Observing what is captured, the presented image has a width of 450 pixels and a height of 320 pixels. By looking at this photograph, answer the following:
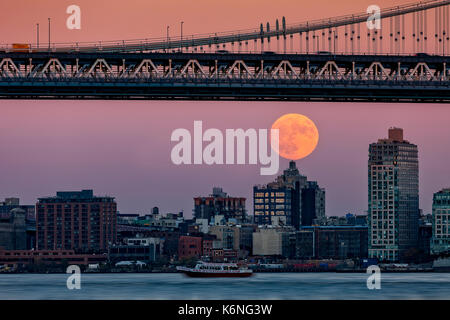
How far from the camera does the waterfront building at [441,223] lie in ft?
581

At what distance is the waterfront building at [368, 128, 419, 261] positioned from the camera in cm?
18412

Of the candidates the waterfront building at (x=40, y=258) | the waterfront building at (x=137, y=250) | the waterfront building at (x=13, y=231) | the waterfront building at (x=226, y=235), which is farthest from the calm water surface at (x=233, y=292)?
the waterfront building at (x=13, y=231)

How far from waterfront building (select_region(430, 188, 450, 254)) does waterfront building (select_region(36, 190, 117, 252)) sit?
44.9m

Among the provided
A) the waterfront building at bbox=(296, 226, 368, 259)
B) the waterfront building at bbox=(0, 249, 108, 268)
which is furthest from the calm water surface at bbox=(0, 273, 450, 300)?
the waterfront building at bbox=(296, 226, 368, 259)

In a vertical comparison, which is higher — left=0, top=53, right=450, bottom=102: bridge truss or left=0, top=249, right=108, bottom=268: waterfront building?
left=0, top=53, right=450, bottom=102: bridge truss

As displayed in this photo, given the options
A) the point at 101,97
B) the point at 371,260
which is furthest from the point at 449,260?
the point at 101,97

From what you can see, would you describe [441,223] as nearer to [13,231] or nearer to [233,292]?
[13,231]

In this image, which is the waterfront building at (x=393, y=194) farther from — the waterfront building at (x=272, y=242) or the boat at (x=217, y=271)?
the boat at (x=217, y=271)

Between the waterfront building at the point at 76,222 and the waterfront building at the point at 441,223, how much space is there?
44.9m

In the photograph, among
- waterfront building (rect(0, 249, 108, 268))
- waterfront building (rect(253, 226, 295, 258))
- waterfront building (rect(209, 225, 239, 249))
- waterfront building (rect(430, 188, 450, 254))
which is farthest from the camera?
waterfront building (rect(209, 225, 239, 249))

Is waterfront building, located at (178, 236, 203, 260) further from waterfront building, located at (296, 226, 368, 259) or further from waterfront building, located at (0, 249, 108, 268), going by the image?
waterfront building, located at (296, 226, 368, 259)

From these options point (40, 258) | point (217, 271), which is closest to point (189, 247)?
point (40, 258)
